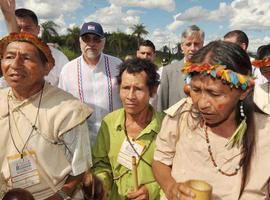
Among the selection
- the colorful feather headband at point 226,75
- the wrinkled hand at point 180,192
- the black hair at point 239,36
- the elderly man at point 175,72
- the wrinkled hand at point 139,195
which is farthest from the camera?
the black hair at point 239,36

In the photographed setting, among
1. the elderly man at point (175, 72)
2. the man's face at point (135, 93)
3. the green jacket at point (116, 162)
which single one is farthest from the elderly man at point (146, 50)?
the green jacket at point (116, 162)

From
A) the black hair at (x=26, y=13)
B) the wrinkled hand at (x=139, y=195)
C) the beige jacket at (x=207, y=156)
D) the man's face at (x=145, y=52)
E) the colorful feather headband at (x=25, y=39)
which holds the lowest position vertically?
the wrinkled hand at (x=139, y=195)

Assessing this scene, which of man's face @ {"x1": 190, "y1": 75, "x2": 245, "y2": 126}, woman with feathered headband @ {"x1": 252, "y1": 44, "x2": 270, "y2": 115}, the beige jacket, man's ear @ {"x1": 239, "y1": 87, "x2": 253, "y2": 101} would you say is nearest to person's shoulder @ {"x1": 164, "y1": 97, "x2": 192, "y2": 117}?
the beige jacket

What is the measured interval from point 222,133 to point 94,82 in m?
2.34

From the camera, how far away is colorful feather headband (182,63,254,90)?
173 centimetres

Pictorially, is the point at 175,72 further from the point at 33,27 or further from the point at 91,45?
the point at 33,27

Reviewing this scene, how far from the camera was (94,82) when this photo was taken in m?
4.04

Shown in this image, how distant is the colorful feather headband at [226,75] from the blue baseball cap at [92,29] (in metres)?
2.72

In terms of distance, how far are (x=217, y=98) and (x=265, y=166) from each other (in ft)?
1.45

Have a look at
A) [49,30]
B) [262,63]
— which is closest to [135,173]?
[262,63]

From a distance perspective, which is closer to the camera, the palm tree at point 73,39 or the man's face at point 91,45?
the man's face at point 91,45

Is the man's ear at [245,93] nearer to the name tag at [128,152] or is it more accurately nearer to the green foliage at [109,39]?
the name tag at [128,152]

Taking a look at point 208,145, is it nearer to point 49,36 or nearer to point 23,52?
point 23,52

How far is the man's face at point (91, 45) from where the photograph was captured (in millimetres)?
→ 4172
